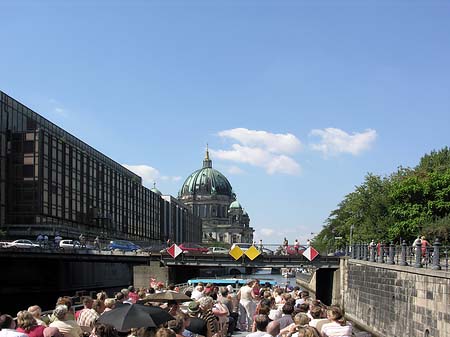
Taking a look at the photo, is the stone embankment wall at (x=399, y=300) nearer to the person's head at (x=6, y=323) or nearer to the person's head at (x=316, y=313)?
the person's head at (x=316, y=313)

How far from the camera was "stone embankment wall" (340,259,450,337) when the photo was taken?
78.9 feet

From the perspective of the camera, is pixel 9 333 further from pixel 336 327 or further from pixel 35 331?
pixel 336 327

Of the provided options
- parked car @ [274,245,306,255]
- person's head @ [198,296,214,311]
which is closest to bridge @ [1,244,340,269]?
parked car @ [274,245,306,255]

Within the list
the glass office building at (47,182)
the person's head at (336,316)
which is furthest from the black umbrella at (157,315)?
the glass office building at (47,182)

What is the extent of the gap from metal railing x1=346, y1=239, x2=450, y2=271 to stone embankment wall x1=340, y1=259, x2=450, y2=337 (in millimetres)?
427

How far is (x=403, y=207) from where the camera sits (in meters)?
64.1

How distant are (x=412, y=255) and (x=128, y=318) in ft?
83.8

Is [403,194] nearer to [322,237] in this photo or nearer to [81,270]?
[81,270]

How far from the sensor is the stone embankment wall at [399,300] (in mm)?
24047

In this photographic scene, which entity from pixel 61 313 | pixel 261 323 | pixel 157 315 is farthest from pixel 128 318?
pixel 261 323

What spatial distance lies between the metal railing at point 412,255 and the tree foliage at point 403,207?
12.6m

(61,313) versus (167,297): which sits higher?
(61,313)

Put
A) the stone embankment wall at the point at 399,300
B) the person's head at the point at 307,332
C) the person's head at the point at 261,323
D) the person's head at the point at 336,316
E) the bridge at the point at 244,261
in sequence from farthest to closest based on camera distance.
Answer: the bridge at the point at 244,261
the stone embankment wall at the point at 399,300
the person's head at the point at 336,316
the person's head at the point at 261,323
the person's head at the point at 307,332

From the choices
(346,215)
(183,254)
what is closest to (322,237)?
(346,215)
